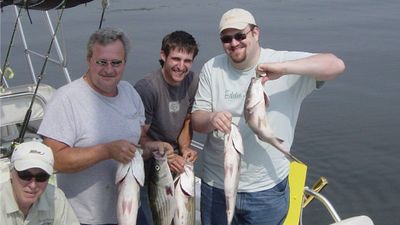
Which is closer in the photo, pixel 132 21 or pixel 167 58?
pixel 167 58

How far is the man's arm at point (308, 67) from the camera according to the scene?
10.6 feet

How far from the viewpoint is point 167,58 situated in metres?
3.73

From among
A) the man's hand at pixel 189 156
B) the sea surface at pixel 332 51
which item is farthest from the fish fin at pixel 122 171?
the sea surface at pixel 332 51

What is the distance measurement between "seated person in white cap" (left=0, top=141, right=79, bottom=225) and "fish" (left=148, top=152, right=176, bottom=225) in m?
0.53

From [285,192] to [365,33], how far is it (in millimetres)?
15554

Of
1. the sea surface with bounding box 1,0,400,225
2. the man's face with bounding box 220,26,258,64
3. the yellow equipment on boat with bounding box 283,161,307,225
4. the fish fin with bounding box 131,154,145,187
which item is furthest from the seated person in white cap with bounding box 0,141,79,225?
the sea surface with bounding box 1,0,400,225

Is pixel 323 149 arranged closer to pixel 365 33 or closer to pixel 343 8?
pixel 365 33

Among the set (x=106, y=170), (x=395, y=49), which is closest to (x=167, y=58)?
(x=106, y=170)

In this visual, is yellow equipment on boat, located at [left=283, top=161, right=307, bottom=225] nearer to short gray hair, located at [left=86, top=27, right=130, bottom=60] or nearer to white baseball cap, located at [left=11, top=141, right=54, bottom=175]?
short gray hair, located at [left=86, top=27, right=130, bottom=60]

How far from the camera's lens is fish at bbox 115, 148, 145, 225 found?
309cm

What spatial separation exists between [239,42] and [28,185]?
1.52 m

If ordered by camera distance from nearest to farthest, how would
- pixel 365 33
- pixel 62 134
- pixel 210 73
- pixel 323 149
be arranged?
pixel 62 134 < pixel 210 73 < pixel 323 149 < pixel 365 33

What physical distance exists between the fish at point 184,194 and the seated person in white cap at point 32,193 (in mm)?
679

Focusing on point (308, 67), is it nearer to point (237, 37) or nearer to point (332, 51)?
point (237, 37)
